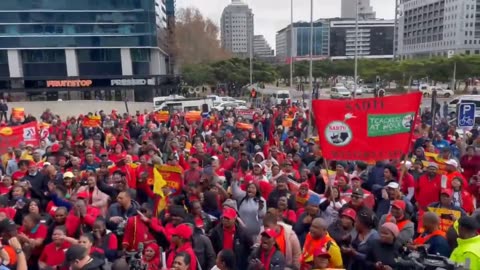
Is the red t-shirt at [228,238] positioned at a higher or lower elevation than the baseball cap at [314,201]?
lower

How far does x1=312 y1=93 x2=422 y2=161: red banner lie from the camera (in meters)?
7.18

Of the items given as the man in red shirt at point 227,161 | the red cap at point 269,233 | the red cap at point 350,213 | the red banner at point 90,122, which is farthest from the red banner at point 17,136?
the red cap at point 350,213

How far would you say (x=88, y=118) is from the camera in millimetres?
18812

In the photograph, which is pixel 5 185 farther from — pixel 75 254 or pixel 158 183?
pixel 75 254

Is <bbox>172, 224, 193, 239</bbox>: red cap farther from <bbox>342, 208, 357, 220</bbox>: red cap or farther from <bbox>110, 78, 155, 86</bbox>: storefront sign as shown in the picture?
<bbox>110, 78, 155, 86</bbox>: storefront sign

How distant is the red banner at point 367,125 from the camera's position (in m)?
7.18

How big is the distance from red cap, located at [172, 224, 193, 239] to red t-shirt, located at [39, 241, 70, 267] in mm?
1193

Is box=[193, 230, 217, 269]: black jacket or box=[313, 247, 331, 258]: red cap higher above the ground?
box=[313, 247, 331, 258]: red cap

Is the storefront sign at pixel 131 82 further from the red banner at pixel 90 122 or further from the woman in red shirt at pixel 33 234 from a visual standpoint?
the woman in red shirt at pixel 33 234

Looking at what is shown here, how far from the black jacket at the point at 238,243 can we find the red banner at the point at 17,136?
7.76 meters

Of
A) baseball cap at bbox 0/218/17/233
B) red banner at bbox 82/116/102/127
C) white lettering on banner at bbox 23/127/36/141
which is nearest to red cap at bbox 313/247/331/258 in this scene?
baseball cap at bbox 0/218/17/233

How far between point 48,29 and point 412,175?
47029 mm

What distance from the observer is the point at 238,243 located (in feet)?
21.2

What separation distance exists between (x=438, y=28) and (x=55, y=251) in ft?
417
